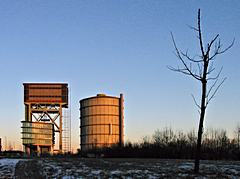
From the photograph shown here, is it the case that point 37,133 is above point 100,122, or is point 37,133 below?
below

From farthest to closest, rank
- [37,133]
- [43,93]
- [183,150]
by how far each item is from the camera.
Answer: [43,93], [37,133], [183,150]

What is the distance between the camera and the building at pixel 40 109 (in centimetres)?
→ 11019

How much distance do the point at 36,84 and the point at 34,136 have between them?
13939 millimetres

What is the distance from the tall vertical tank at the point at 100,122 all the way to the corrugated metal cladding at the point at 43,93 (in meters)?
10.0

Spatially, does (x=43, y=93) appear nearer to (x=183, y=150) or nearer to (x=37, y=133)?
(x=37, y=133)

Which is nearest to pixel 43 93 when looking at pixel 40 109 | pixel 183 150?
pixel 40 109

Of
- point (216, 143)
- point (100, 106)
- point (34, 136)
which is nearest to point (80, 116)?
point (100, 106)

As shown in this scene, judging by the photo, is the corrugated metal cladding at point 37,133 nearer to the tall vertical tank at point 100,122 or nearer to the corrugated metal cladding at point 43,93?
the corrugated metal cladding at point 43,93

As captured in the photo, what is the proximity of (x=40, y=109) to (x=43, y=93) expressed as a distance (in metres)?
4.62

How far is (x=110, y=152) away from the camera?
257ft

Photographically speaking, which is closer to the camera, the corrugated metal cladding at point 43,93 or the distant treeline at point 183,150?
the distant treeline at point 183,150

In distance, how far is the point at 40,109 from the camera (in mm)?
112062

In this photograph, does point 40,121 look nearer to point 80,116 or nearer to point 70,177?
point 80,116

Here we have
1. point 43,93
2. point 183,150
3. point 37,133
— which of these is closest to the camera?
point 183,150
